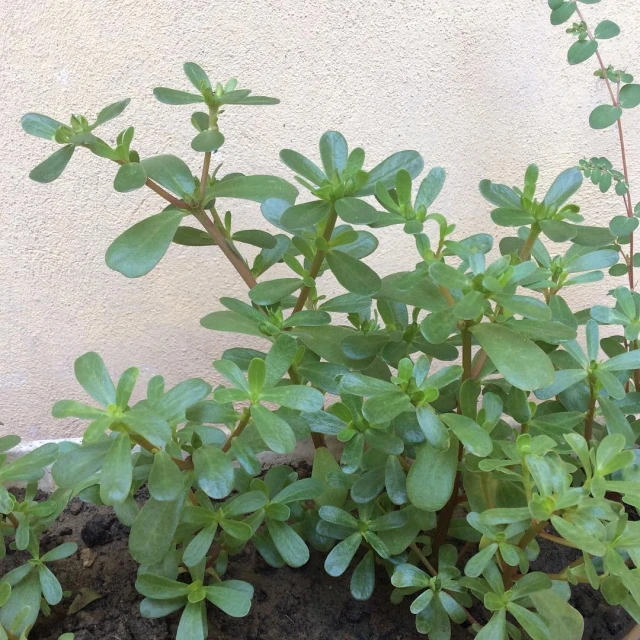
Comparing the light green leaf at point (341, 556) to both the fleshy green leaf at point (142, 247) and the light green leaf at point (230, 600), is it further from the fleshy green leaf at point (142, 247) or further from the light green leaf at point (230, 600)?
→ the fleshy green leaf at point (142, 247)

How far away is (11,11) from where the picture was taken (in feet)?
2.94

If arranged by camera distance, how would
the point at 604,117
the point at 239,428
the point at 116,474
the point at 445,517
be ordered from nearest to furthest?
1. the point at 116,474
2. the point at 239,428
3. the point at 445,517
4. the point at 604,117

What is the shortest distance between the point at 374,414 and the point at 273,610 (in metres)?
0.40

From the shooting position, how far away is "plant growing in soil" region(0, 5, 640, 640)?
0.56m

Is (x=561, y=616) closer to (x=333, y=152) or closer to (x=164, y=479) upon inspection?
(x=164, y=479)

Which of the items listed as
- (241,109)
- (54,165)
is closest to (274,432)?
(54,165)

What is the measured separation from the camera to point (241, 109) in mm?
980

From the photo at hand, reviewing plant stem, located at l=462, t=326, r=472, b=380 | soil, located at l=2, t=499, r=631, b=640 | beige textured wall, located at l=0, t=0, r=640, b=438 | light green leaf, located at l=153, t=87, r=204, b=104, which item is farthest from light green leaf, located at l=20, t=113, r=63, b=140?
soil, located at l=2, t=499, r=631, b=640

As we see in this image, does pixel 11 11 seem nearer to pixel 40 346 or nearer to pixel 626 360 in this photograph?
pixel 40 346

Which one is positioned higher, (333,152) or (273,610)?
(333,152)

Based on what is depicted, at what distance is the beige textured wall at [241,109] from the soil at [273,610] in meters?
0.45

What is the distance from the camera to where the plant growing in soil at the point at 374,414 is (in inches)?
21.9

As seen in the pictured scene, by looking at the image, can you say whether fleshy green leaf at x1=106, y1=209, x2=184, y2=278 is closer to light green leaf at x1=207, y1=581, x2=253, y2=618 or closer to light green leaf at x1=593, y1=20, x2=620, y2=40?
light green leaf at x1=207, y1=581, x2=253, y2=618

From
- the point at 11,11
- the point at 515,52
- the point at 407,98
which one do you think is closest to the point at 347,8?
the point at 407,98
